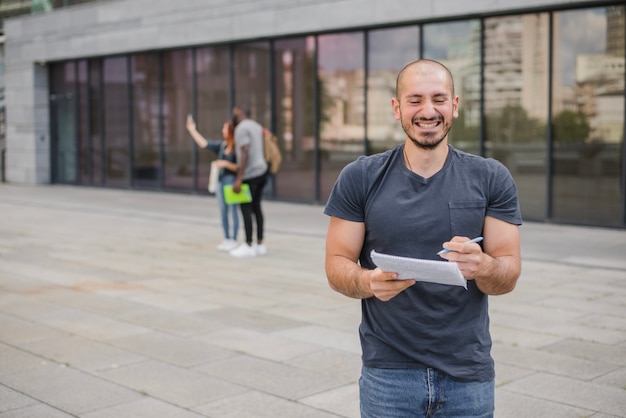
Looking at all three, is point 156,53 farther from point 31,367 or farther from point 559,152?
point 31,367

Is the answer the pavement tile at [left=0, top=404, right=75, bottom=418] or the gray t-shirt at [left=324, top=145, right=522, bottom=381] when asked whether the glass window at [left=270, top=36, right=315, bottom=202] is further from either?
the gray t-shirt at [left=324, top=145, right=522, bottom=381]

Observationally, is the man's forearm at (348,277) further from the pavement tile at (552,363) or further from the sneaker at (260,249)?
the sneaker at (260,249)

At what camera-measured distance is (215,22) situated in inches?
775

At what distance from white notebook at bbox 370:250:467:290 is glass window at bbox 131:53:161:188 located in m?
20.3

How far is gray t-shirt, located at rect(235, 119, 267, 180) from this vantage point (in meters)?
11.1

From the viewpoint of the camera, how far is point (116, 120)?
928 inches

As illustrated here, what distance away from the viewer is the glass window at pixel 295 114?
1848cm

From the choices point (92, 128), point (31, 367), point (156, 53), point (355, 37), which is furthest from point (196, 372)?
point (92, 128)

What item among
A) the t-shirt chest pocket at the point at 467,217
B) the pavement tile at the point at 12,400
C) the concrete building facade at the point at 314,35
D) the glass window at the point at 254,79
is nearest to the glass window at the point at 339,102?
the concrete building facade at the point at 314,35

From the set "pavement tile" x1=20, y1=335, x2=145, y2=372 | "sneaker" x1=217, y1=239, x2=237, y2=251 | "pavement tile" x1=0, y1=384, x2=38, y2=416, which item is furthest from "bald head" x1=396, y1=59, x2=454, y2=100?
"sneaker" x1=217, y1=239, x2=237, y2=251

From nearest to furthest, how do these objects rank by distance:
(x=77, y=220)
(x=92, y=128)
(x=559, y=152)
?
(x=559, y=152) → (x=77, y=220) → (x=92, y=128)

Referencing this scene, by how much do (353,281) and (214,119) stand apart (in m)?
18.3

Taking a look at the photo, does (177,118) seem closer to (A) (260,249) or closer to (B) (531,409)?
(A) (260,249)

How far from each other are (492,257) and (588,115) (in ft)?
39.9
